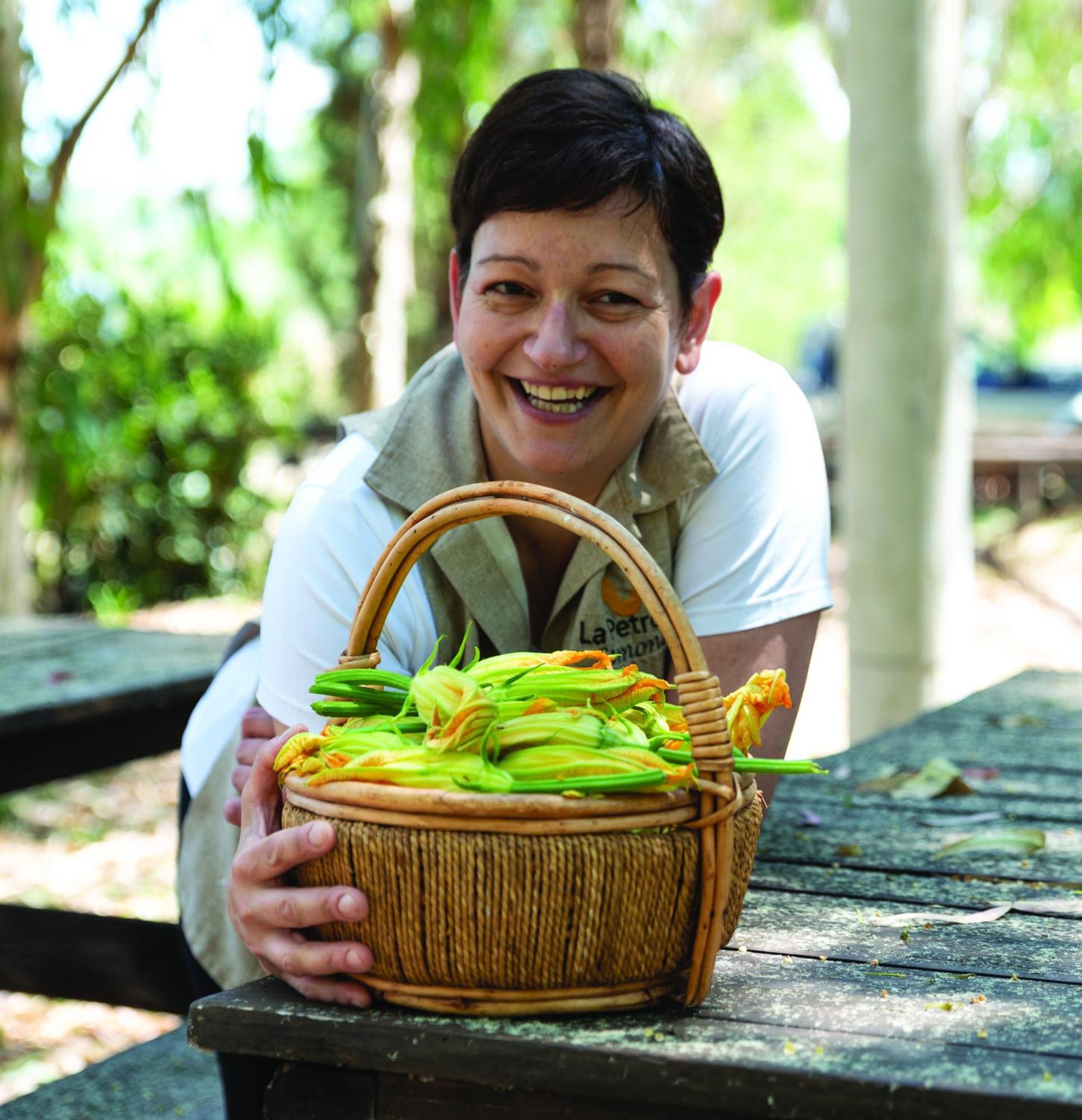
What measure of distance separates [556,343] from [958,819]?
1.02 metres

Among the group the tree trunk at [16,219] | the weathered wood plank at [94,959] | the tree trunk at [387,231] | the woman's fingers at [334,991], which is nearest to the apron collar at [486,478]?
the woman's fingers at [334,991]

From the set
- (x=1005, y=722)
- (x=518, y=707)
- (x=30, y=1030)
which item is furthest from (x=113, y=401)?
(x=518, y=707)

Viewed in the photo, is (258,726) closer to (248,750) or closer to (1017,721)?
(248,750)

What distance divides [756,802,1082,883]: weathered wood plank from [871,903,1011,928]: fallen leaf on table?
0.20 metres

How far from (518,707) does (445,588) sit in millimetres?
695

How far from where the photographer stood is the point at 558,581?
2244mm

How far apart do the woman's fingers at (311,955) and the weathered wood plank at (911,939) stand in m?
0.48

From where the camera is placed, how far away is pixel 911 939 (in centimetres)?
167

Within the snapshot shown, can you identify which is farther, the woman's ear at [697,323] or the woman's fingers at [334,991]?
the woman's ear at [697,323]

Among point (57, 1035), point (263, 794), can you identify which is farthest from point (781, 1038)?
point (57, 1035)

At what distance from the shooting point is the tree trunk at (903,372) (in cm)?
399

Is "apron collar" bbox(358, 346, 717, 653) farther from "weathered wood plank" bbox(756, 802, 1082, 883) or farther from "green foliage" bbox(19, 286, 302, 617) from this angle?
"green foliage" bbox(19, 286, 302, 617)

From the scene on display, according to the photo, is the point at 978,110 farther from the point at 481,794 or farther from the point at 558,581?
the point at 481,794

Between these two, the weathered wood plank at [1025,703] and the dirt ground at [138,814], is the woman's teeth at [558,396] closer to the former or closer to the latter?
the weathered wood plank at [1025,703]
